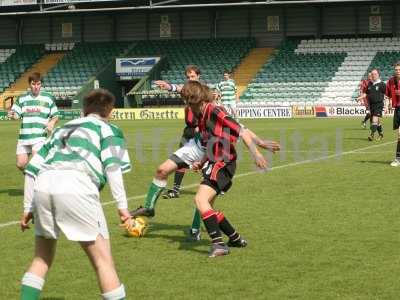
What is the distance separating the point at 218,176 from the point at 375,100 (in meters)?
17.6

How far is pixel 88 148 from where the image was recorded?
5.69 m

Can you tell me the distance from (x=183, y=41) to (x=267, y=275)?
4787 centimetres

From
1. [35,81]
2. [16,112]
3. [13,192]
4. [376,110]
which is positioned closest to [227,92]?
[376,110]

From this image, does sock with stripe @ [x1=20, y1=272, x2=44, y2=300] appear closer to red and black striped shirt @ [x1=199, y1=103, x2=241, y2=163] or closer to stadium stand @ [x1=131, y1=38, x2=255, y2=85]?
red and black striped shirt @ [x1=199, y1=103, x2=241, y2=163]

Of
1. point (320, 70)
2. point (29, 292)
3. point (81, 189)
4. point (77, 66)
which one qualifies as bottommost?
point (29, 292)

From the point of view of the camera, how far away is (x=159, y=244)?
936 cm

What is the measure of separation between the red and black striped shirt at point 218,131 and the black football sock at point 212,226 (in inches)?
23.7

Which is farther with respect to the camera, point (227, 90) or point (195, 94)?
point (227, 90)

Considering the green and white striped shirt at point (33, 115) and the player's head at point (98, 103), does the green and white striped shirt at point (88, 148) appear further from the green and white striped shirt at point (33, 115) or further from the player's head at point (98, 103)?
the green and white striped shirt at point (33, 115)

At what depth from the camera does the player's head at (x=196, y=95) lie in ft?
27.4

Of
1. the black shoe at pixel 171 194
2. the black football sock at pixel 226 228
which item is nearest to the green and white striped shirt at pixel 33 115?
the black shoe at pixel 171 194

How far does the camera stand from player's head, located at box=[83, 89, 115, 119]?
19.1 feet

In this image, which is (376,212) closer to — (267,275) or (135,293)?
(267,275)

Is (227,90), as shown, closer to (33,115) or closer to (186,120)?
(33,115)
